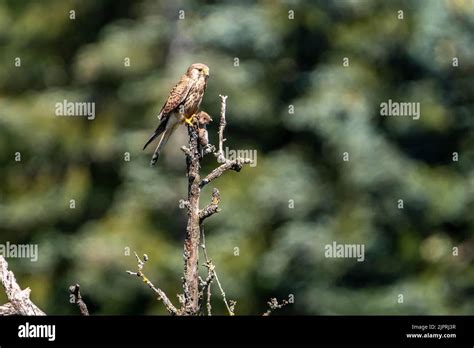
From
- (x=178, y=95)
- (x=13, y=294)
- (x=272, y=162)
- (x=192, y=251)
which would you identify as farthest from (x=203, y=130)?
(x=272, y=162)

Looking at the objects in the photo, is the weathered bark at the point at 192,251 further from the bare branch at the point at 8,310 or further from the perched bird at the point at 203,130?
the bare branch at the point at 8,310

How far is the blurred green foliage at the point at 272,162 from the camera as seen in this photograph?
576 inches

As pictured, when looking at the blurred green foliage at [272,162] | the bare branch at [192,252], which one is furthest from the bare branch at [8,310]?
the blurred green foliage at [272,162]

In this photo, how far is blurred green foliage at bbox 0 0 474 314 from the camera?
48.0 feet

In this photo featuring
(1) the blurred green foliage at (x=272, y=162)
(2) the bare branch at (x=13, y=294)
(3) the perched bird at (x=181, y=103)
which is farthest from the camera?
(1) the blurred green foliage at (x=272, y=162)

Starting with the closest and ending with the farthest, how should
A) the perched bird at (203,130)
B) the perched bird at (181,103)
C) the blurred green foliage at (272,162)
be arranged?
the perched bird at (203,130) < the perched bird at (181,103) < the blurred green foliage at (272,162)

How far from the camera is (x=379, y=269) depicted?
14.7 metres

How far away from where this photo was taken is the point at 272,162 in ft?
Result: 49.8

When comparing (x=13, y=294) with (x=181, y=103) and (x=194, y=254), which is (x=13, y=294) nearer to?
(x=194, y=254)

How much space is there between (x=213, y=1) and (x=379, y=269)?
3948 millimetres

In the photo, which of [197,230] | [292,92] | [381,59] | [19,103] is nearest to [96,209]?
[19,103]

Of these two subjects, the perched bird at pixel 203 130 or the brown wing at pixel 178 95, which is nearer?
the perched bird at pixel 203 130

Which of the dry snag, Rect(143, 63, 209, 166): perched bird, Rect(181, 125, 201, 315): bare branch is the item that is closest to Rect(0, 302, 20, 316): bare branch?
the dry snag
